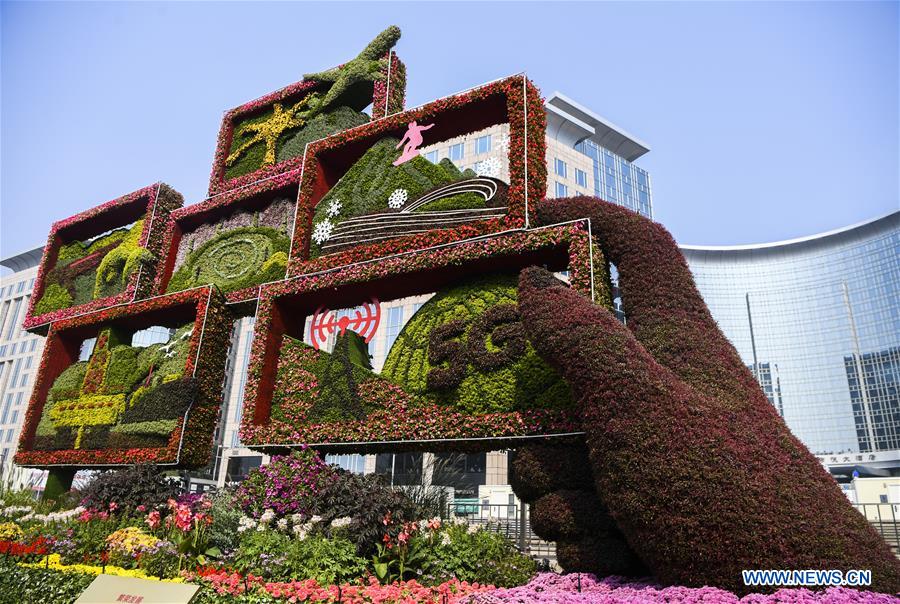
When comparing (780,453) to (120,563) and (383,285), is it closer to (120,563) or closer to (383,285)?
(383,285)

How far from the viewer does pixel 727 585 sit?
672cm

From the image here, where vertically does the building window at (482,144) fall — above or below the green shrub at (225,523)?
above

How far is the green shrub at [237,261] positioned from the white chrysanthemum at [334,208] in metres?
Answer: 1.64

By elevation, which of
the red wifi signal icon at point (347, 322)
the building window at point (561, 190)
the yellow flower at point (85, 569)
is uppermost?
the building window at point (561, 190)

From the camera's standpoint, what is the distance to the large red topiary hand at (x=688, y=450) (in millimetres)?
6805

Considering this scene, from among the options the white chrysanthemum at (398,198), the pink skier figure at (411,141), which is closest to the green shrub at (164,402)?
the white chrysanthemum at (398,198)

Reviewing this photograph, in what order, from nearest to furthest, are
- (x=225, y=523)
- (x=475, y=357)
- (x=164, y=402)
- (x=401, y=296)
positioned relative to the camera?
(x=225, y=523), (x=475, y=357), (x=401, y=296), (x=164, y=402)

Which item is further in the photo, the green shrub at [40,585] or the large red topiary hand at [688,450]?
the green shrub at [40,585]

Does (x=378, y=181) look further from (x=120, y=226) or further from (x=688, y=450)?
(x=120, y=226)

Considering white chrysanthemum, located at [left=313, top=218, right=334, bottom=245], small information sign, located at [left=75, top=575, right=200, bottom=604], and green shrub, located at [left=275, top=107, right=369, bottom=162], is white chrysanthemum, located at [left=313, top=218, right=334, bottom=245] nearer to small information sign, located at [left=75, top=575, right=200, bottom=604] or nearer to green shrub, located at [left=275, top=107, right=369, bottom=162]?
green shrub, located at [left=275, top=107, right=369, bottom=162]

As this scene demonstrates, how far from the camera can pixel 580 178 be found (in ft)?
151

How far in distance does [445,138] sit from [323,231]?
3.69 meters

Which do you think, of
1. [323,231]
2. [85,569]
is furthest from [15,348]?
[85,569]

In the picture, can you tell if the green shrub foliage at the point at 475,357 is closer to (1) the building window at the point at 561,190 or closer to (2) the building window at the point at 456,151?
(2) the building window at the point at 456,151
